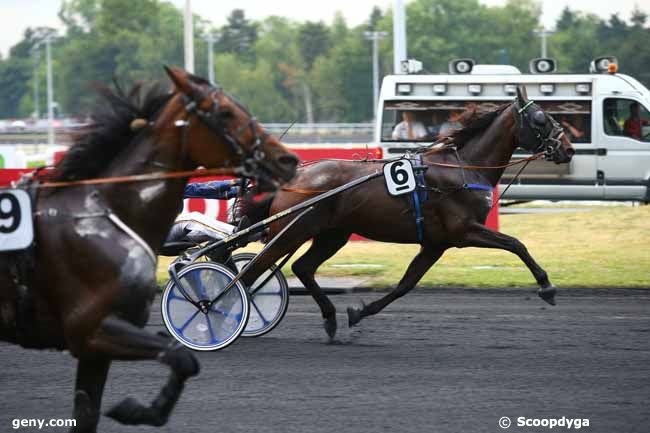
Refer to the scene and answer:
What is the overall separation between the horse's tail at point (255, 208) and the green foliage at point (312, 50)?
51629 millimetres

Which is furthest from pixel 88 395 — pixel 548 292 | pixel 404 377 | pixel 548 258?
pixel 548 258

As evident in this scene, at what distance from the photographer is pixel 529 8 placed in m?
95.2

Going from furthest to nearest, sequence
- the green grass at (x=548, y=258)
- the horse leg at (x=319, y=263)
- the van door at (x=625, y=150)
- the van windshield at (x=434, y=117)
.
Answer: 1. the van windshield at (x=434, y=117)
2. the van door at (x=625, y=150)
3. the green grass at (x=548, y=258)
4. the horse leg at (x=319, y=263)

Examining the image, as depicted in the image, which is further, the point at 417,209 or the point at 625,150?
the point at 625,150

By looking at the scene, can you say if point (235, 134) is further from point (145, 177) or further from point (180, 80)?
point (145, 177)

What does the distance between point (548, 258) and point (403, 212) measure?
5.01 metres

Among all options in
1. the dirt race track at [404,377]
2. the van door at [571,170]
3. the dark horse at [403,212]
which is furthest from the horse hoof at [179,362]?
the van door at [571,170]

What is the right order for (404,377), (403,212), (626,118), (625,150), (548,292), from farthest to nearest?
(626,118), (625,150), (403,212), (548,292), (404,377)

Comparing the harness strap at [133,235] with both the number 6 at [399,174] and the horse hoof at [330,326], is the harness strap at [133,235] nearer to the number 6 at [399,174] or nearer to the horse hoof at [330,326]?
the horse hoof at [330,326]

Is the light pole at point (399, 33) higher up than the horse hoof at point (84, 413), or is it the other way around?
the light pole at point (399, 33)

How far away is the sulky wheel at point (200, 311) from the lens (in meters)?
8.39

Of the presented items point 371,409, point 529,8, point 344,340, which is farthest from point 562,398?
point 529,8

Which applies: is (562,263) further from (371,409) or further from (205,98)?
(205,98)

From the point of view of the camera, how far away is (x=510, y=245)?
908 centimetres
